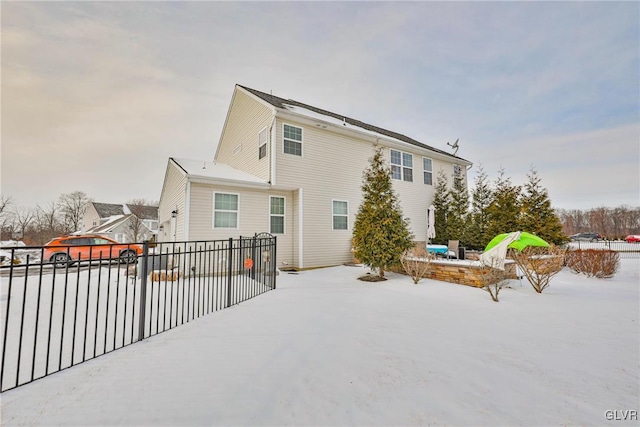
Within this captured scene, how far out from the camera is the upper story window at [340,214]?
11336 mm

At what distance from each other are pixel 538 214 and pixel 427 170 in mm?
5626

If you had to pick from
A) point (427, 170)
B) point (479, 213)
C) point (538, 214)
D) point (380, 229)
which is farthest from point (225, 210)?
point (538, 214)

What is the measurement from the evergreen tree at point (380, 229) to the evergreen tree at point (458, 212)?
704 cm

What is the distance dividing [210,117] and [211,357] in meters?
15.6

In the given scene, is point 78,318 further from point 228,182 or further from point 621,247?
point 621,247

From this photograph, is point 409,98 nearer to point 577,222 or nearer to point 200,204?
point 200,204

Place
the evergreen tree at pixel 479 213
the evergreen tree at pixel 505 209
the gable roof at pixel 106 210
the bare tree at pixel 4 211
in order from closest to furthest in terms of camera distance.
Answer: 1. the evergreen tree at pixel 505 209
2. the evergreen tree at pixel 479 213
3. the bare tree at pixel 4 211
4. the gable roof at pixel 106 210

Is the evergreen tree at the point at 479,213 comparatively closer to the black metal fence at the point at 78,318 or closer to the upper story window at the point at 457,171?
the upper story window at the point at 457,171

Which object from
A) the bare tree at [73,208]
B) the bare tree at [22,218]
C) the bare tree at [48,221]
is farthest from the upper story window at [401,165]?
the bare tree at [73,208]

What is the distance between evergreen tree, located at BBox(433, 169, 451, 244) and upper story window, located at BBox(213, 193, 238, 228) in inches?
435

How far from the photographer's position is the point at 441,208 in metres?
14.6

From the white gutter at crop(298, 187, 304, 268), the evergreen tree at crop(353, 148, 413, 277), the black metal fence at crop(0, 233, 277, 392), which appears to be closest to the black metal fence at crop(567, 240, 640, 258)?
the evergreen tree at crop(353, 148, 413, 277)

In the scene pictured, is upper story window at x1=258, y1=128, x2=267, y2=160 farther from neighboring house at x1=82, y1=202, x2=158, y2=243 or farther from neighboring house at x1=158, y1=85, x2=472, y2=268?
neighboring house at x1=82, y1=202, x2=158, y2=243

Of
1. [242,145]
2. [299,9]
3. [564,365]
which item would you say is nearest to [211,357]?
[564,365]
